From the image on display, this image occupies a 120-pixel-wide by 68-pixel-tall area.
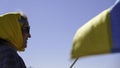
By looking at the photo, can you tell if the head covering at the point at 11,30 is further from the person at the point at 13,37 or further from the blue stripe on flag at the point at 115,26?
the blue stripe on flag at the point at 115,26

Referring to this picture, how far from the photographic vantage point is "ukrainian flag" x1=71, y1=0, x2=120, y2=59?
33.8 feet

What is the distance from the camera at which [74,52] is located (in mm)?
10391

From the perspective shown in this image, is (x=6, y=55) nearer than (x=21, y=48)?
Yes

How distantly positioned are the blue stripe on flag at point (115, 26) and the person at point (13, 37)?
4.11ft

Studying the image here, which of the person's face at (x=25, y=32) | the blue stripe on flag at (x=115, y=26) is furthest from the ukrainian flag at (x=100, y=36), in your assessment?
the person's face at (x=25, y=32)

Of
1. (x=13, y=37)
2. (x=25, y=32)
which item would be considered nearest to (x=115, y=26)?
(x=25, y=32)

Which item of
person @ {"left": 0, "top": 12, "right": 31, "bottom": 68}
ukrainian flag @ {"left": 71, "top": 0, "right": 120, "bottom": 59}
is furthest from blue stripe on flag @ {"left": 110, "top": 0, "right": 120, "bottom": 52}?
person @ {"left": 0, "top": 12, "right": 31, "bottom": 68}

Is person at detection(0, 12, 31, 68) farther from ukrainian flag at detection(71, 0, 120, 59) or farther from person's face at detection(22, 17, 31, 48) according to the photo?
ukrainian flag at detection(71, 0, 120, 59)

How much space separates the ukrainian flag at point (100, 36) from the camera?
33.8 feet

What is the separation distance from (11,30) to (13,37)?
0.46 ft

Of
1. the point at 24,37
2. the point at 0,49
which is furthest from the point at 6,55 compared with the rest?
the point at 24,37

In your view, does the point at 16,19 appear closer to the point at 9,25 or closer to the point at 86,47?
the point at 9,25

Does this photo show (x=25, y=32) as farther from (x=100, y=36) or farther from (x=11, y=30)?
(x=100, y=36)

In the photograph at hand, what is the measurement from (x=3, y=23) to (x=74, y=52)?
1.10 meters
